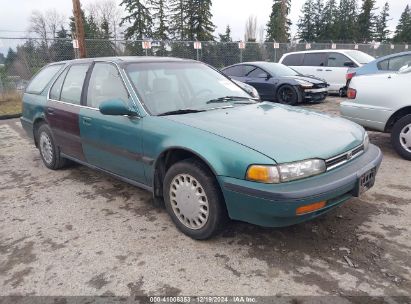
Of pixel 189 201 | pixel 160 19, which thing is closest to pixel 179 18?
pixel 160 19

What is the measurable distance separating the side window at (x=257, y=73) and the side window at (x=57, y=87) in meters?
6.64

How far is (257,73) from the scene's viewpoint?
1026cm

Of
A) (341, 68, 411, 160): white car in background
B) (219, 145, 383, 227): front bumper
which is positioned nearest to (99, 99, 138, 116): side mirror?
(219, 145, 383, 227): front bumper

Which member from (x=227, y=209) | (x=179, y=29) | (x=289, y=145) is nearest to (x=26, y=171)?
(x=227, y=209)

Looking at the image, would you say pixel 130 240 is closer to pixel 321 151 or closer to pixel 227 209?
pixel 227 209

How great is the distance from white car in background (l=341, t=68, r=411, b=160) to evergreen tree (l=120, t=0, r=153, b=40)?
37730 mm

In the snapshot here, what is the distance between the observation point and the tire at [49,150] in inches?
191

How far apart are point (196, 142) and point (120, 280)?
1.19m

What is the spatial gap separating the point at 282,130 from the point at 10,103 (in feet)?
39.9

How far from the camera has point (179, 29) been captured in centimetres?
4097

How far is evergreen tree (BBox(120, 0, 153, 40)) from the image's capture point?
3947 centimetres

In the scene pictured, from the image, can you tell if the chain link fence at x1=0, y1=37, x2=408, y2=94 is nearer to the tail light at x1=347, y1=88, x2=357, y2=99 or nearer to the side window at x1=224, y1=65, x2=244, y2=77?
the side window at x1=224, y1=65, x2=244, y2=77

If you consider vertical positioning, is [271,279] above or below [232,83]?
below

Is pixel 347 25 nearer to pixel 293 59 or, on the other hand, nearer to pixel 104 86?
pixel 293 59
